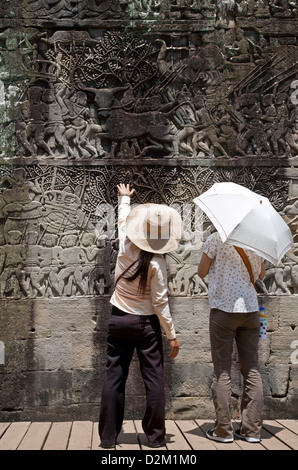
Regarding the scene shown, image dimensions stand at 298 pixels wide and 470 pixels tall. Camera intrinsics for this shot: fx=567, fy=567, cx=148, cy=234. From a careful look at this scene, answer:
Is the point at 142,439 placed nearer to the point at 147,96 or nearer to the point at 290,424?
the point at 290,424

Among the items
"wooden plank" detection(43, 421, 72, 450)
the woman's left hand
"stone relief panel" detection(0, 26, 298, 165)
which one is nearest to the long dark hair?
the woman's left hand

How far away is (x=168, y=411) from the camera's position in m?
5.93

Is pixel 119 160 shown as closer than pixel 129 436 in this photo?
No

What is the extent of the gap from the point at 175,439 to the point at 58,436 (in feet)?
3.59

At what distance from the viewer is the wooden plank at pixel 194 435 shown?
189 inches

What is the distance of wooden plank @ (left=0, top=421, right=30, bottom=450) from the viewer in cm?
496

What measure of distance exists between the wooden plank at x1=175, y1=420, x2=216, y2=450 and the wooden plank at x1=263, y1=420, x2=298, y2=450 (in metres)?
0.67

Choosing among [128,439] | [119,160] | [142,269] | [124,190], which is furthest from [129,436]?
[119,160]

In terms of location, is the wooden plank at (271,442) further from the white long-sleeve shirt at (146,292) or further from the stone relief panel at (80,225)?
the stone relief panel at (80,225)

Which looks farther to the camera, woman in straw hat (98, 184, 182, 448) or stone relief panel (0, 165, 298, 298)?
stone relief panel (0, 165, 298, 298)

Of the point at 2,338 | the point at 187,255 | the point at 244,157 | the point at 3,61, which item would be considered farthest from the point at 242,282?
the point at 3,61

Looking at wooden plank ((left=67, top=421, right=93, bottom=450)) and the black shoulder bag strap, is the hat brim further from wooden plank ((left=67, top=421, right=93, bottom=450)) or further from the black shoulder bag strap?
wooden plank ((left=67, top=421, right=93, bottom=450))

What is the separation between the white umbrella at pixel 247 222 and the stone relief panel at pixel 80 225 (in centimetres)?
124

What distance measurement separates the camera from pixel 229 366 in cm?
490
